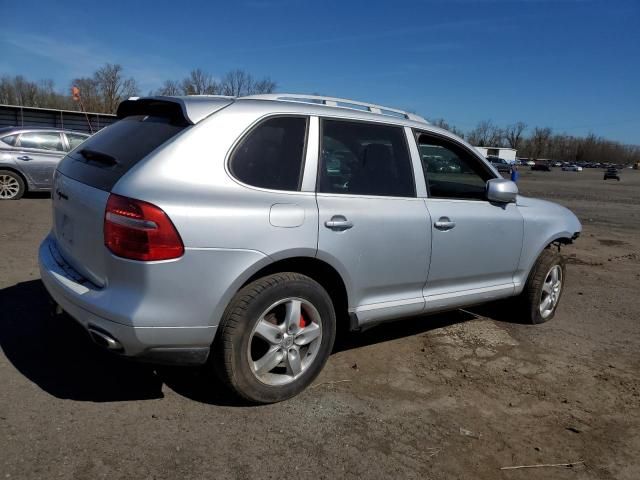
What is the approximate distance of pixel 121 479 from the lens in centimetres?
236

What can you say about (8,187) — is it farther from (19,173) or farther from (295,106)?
(295,106)

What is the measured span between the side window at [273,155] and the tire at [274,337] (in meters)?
0.56

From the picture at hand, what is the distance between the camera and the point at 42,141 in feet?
36.8

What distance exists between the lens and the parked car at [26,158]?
10805mm

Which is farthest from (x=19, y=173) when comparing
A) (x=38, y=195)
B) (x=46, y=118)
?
(x=46, y=118)

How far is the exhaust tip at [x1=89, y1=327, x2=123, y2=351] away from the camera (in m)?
2.61

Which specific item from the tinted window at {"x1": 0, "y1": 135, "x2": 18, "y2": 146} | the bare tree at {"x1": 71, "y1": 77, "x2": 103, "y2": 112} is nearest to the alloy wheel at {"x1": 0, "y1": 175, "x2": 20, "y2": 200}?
the tinted window at {"x1": 0, "y1": 135, "x2": 18, "y2": 146}

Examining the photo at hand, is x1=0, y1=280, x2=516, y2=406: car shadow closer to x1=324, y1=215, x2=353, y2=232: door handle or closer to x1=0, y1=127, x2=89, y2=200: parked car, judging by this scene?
x1=324, y1=215, x2=353, y2=232: door handle

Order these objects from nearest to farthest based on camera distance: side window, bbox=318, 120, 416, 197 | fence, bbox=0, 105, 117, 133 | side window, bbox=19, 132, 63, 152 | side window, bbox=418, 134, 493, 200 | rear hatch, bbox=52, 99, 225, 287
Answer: rear hatch, bbox=52, 99, 225, 287 < side window, bbox=318, 120, 416, 197 < side window, bbox=418, 134, 493, 200 < side window, bbox=19, 132, 63, 152 < fence, bbox=0, 105, 117, 133

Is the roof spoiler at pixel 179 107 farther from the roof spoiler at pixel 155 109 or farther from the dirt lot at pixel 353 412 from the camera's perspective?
the dirt lot at pixel 353 412

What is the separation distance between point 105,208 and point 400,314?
2.07 meters

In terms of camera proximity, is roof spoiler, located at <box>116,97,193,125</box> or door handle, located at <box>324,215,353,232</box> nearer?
roof spoiler, located at <box>116,97,193,125</box>

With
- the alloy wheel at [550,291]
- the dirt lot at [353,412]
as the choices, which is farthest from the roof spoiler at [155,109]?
the alloy wheel at [550,291]

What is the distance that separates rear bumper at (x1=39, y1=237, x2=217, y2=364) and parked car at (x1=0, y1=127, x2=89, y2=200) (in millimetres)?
8924
